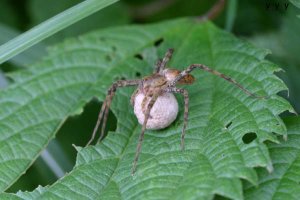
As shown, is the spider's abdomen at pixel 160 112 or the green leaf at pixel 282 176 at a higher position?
the spider's abdomen at pixel 160 112

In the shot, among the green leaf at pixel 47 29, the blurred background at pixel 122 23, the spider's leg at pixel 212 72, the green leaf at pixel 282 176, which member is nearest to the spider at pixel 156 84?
the spider's leg at pixel 212 72

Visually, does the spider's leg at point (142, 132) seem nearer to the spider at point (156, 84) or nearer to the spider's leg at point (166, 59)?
the spider at point (156, 84)

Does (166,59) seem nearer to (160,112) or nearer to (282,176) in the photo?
(160,112)

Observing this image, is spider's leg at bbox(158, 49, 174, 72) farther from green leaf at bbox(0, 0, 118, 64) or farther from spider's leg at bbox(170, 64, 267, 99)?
green leaf at bbox(0, 0, 118, 64)

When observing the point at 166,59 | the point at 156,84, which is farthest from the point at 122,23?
the point at 156,84

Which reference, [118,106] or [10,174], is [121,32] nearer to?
[118,106]

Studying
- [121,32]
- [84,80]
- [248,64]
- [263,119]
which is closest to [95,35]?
[121,32]

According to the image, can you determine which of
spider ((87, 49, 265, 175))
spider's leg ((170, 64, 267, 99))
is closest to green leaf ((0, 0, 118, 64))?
spider ((87, 49, 265, 175))
